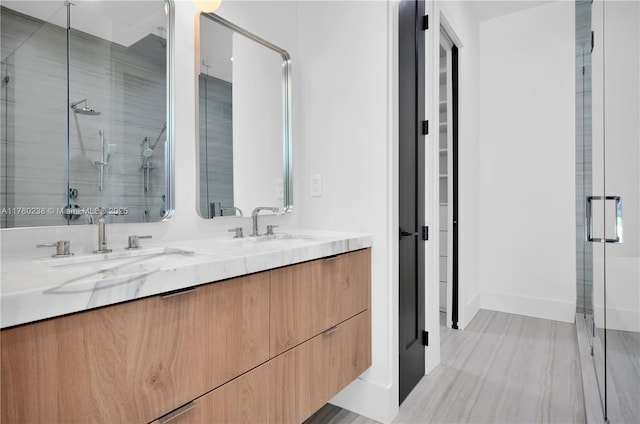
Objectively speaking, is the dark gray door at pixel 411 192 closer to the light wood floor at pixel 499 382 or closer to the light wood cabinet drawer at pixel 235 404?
the light wood floor at pixel 499 382

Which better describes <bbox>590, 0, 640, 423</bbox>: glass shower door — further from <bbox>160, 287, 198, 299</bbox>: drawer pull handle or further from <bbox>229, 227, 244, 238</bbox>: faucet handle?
<bbox>229, 227, 244, 238</bbox>: faucet handle

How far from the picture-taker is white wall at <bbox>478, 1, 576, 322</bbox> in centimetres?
312

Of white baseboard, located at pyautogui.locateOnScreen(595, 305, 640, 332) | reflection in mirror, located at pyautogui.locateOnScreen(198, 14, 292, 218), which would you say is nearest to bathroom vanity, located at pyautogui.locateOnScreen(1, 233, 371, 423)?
reflection in mirror, located at pyautogui.locateOnScreen(198, 14, 292, 218)

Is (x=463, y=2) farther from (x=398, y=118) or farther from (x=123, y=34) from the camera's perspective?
(x=123, y=34)

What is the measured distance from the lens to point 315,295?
137 centimetres

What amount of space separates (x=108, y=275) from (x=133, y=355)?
0.62 ft

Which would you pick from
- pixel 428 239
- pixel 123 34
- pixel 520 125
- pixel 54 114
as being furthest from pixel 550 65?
pixel 54 114

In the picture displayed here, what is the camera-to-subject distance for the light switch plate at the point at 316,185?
1.96 m

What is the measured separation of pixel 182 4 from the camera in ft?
4.80

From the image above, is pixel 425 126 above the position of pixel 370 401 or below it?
above

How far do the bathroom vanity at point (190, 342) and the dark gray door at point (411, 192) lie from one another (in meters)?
0.48

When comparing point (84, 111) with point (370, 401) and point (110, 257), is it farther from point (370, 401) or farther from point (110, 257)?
point (370, 401)

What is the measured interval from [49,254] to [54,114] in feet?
1.45

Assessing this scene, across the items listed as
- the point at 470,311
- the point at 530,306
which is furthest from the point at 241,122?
the point at 530,306
